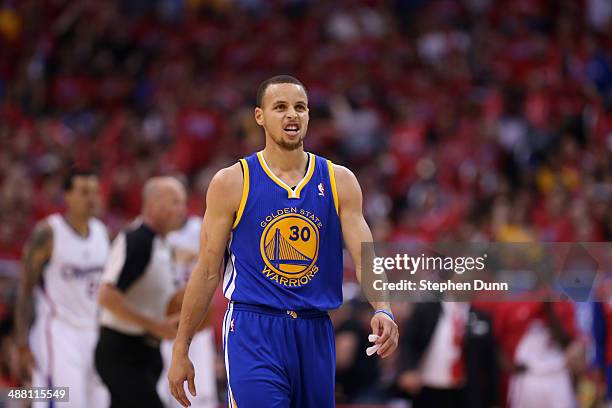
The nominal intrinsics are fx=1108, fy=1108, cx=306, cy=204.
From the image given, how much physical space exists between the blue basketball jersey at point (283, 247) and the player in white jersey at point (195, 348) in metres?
3.49

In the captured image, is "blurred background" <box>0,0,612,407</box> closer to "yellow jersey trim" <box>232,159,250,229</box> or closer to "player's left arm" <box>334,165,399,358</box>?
"player's left arm" <box>334,165,399,358</box>

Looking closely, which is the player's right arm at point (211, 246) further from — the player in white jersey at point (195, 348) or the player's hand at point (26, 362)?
the player in white jersey at point (195, 348)

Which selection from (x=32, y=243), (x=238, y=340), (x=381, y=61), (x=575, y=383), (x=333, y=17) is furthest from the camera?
(x=333, y=17)

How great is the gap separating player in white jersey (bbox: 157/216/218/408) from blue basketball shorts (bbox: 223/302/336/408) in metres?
3.57

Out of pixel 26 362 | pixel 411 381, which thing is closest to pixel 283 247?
pixel 26 362

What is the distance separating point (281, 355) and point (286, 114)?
1229 millimetres

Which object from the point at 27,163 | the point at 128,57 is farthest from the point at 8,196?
the point at 128,57

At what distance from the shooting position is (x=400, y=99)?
17.8 m

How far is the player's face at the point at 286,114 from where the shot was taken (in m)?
5.69

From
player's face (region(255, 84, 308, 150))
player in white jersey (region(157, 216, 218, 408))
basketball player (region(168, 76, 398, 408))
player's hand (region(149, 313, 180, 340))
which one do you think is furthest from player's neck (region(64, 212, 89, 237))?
player's face (region(255, 84, 308, 150))

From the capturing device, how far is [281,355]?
545 cm

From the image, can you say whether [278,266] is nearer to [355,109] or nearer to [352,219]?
[352,219]

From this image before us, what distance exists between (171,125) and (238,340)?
12.4 meters

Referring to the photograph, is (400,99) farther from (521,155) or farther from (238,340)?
(238,340)
